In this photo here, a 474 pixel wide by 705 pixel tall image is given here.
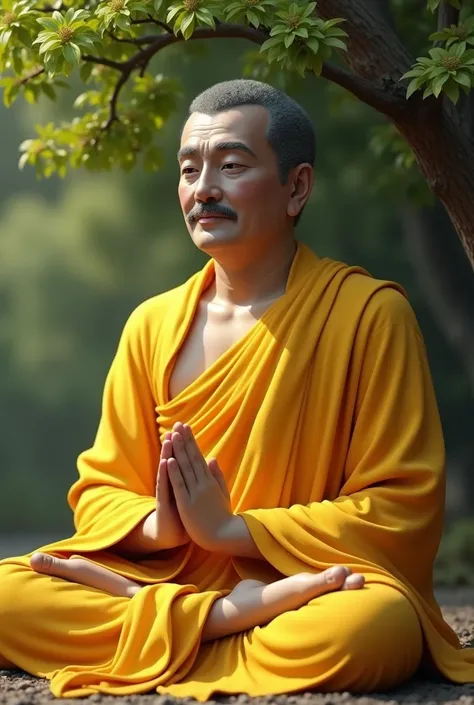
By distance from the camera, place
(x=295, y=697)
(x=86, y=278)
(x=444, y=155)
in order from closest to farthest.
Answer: (x=295, y=697), (x=444, y=155), (x=86, y=278)

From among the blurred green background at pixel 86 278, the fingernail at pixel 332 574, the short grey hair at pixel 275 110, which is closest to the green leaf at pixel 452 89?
the short grey hair at pixel 275 110

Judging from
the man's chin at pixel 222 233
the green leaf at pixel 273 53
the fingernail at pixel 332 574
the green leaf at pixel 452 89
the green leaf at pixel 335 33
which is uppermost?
the green leaf at pixel 335 33

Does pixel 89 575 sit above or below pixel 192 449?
below

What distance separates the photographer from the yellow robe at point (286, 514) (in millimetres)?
4051

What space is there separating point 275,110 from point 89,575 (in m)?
1.63

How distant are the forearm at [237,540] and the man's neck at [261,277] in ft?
2.77

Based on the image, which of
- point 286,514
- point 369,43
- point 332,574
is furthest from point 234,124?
point 332,574

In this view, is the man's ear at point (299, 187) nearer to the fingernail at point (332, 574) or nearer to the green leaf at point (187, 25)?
the green leaf at point (187, 25)

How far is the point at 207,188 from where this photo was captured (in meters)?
4.55

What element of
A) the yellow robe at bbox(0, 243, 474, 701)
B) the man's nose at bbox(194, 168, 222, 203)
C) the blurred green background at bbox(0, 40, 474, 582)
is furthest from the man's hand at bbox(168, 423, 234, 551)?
the blurred green background at bbox(0, 40, 474, 582)

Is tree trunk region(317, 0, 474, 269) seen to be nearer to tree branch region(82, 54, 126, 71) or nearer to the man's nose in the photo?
the man's nose

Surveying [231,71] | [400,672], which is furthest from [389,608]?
[231,71]

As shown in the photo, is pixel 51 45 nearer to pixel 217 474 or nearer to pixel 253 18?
pixel 253 18

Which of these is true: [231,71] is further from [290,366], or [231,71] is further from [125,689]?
[125,689]
